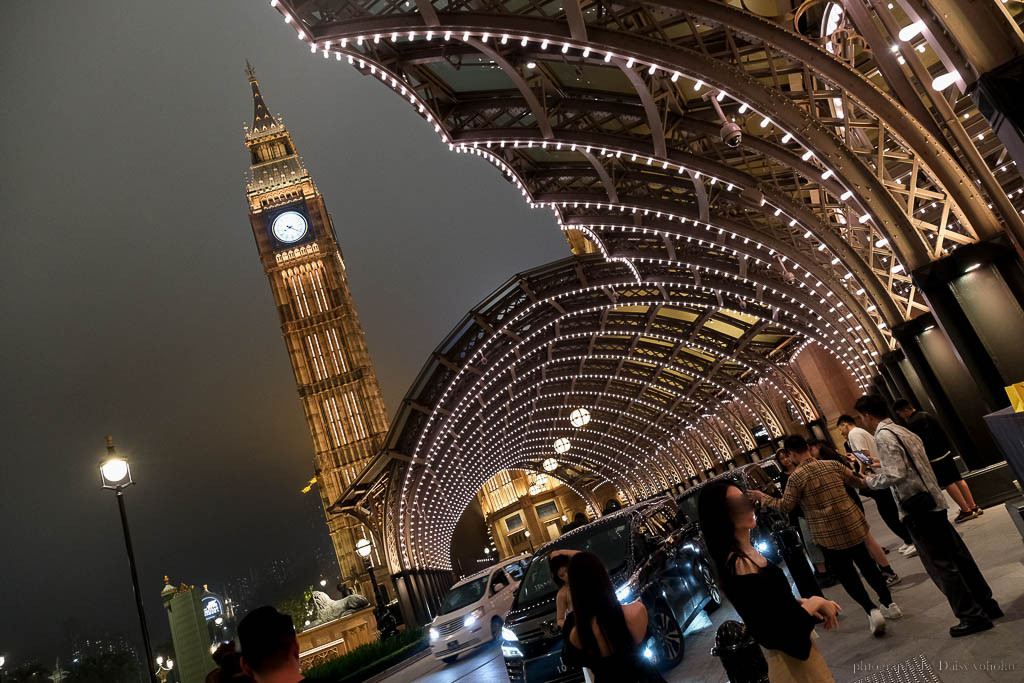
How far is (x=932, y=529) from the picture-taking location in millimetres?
5754

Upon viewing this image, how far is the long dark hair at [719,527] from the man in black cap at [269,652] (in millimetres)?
1928

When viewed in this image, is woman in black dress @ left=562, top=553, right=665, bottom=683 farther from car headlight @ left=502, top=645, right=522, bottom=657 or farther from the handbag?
car headlight @ left=502, top=645, right=522, bottom=657

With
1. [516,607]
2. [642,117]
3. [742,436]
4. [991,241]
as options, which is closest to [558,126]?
[642,117]

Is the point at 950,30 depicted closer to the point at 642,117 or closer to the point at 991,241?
the point at 991,241

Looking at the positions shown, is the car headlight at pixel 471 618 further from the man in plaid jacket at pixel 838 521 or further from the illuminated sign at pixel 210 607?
the illuminated sign at pixel 210 607

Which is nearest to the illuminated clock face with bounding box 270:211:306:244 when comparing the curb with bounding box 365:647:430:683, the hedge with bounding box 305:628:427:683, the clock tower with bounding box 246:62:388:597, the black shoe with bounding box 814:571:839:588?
the clock tower with bounding box 246:62:388:597

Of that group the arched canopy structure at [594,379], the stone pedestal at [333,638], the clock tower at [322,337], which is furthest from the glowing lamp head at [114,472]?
the clock tower at [322,337]

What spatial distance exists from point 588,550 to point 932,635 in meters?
4.53

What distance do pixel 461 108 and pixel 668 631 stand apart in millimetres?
10307

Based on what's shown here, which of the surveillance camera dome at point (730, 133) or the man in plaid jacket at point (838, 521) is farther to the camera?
the surveillance camera dome at point (730, 133)

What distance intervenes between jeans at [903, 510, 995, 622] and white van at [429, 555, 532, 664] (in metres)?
11.9

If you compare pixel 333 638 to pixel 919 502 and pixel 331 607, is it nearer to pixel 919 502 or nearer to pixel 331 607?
pixel 331 607

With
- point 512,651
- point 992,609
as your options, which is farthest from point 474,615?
point 992,609

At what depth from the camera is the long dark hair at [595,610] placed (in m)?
3.91
